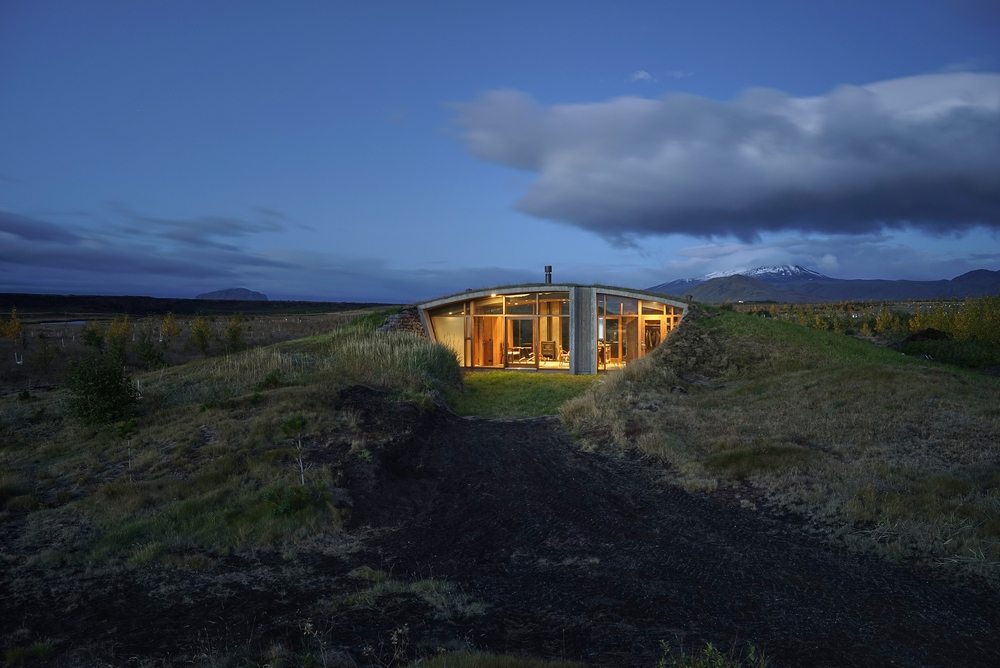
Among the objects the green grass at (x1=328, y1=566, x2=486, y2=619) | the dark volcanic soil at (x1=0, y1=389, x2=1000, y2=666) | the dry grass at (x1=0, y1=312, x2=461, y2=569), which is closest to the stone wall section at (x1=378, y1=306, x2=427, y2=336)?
the dry grass at (x1=0, y1=312, x2=461, y2=569)

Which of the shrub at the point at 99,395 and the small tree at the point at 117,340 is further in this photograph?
the small tree at the point at 117,340

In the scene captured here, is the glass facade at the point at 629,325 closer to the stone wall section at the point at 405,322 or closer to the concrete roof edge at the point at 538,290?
the concrete roof edge at the point at 538,290

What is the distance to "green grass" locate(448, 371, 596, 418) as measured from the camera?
50.0 ft

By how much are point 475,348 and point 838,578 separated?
18822mm

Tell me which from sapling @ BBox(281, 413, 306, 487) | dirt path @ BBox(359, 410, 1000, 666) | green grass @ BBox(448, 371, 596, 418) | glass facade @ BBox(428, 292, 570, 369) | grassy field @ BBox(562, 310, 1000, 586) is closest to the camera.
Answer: dirt path @ BBox(359, 410, 1000, 666)

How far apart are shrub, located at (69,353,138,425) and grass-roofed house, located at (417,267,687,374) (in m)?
11.8

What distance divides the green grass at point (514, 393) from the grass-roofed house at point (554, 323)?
134cm

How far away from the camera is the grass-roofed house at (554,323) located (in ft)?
73.9

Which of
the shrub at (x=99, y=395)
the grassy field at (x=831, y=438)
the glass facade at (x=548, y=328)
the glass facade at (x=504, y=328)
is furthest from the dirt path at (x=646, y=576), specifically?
the glass facade at (x=504, y=328)

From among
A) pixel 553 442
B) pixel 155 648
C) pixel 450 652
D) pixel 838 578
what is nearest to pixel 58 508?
pixel 155 648

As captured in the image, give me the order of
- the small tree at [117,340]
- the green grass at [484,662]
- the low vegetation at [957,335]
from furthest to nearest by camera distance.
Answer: the small tree at [117,340], the low vegetation at [957,335], the green grass at [484,662]

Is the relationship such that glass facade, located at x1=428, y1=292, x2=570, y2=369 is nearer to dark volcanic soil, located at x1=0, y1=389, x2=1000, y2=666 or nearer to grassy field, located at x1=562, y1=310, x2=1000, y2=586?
grassy field, located at x1=562, y1=310, x2=1000, y2=586

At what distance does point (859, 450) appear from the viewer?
895 cm

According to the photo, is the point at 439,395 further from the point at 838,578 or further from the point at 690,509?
the point at 838,578
